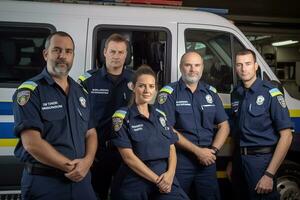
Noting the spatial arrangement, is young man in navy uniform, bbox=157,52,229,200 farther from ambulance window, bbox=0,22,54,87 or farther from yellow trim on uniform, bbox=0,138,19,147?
yellow trim on uniform, bbox=0,138,19,147

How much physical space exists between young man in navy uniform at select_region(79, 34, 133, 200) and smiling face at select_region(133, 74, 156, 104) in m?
0.49

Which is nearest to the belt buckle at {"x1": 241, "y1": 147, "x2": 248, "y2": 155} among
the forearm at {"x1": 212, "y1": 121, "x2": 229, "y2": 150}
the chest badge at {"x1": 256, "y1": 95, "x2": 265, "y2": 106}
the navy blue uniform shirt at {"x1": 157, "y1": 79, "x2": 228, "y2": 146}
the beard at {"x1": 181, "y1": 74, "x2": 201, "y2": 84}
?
the forearm at {"x1": 212, "y1": 121, "x2": 229, "y2": 150}

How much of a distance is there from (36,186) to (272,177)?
1.94 metres

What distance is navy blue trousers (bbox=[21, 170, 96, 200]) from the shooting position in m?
2.48

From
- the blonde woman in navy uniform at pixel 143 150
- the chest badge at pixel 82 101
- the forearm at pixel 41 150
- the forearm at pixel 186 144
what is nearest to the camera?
the forearm at pixel 41 150

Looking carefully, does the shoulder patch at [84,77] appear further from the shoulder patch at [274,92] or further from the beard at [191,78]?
the shoulder patch at [274,92]

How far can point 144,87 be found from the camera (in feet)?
9.58

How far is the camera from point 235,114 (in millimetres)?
3594

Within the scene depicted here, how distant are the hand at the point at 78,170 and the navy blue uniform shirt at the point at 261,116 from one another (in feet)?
4.85

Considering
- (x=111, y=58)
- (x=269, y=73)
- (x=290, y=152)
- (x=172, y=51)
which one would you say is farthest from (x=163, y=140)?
(x=290, y=152)

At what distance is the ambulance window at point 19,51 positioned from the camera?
3.71 metres

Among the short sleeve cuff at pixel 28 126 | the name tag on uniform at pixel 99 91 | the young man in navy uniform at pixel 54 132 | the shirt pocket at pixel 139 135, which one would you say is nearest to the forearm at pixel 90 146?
the young man in navy uniform at pixel 54 132

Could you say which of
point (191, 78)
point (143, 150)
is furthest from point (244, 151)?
point (143, 150)

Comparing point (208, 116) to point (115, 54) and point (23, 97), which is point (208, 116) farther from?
point (23, 97)
